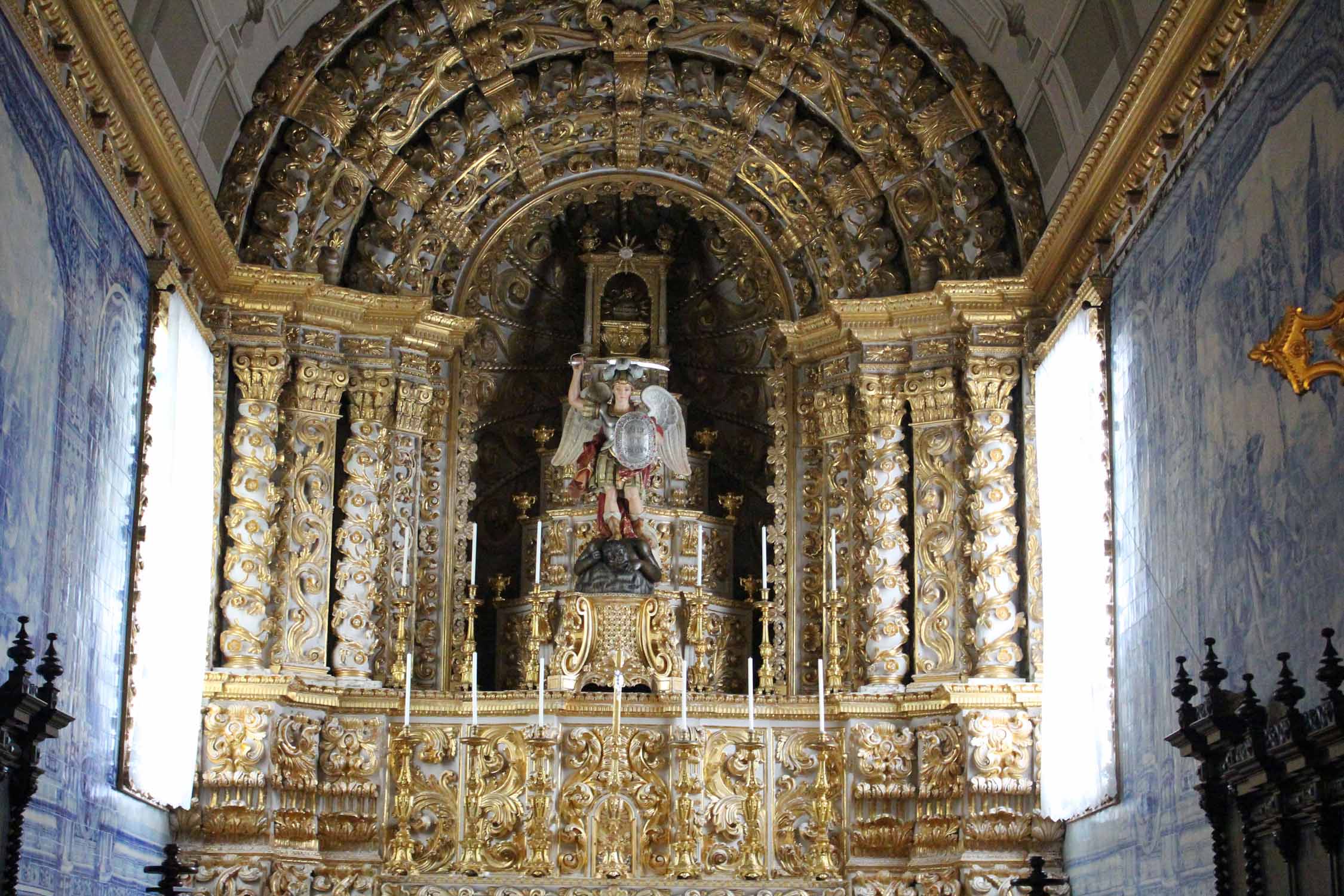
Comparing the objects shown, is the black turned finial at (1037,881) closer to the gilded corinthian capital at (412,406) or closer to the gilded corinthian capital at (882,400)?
the gilded corinthian capital at (882,400)

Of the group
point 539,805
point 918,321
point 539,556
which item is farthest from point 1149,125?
point 539,805

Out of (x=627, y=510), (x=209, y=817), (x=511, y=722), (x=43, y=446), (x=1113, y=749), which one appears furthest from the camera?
(x=627, y=510)

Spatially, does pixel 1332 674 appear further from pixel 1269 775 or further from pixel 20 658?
pixel 20 658

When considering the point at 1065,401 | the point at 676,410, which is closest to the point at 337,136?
the point at 676,410

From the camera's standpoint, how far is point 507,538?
23031 mm

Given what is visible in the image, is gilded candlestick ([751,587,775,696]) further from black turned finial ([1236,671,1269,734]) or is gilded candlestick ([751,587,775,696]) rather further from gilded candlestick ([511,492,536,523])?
black turned finial ([1236,671,1269,734])

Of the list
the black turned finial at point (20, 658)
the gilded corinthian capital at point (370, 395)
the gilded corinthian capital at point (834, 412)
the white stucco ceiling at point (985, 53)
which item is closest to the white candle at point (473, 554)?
the gilded corinthian capital at point (370, 395)

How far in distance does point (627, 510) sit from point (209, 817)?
19.3 feet

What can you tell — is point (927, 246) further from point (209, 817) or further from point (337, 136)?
point (209, 817)

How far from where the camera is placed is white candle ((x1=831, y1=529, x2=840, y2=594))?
2100 cm

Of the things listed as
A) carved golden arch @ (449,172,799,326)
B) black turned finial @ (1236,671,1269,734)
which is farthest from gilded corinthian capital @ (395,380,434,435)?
black turned finial @ (1236,671,1269,734)

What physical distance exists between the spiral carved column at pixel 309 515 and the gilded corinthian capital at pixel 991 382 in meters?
6.91

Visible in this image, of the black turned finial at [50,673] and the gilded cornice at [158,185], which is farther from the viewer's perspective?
the gilded cornice at [158,185]

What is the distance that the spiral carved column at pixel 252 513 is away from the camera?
19375 millimetres
